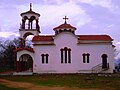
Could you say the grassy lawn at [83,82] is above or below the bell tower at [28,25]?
below

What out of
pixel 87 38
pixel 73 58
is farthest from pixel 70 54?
pixel 87 38

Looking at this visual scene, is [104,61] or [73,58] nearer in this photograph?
[73,58]

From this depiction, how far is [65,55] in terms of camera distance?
43750mm

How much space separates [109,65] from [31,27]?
1329cm

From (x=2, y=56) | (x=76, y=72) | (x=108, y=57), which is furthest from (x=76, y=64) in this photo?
(x=2, y=56)

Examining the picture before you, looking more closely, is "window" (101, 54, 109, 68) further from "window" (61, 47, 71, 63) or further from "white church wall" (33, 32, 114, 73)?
"window" (61, 47, 71, 63)

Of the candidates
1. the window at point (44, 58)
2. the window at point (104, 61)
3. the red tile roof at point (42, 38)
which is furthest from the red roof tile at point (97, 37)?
the window at point (44, 58)

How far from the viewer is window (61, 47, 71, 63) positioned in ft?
143

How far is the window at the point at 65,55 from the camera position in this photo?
43719 mm

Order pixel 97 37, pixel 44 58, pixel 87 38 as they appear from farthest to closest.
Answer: pixel 97 37, pixel 87 38, pixel 44 58

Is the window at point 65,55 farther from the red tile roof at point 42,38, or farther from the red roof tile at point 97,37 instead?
the red roof tile at point 97,37

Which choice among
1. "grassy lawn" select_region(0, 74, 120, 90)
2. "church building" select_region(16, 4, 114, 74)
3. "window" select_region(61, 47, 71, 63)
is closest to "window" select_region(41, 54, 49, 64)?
"church building" select_region(16, 4, 114, 74)

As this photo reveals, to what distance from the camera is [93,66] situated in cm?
4341

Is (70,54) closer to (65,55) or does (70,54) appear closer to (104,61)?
(65,55)
